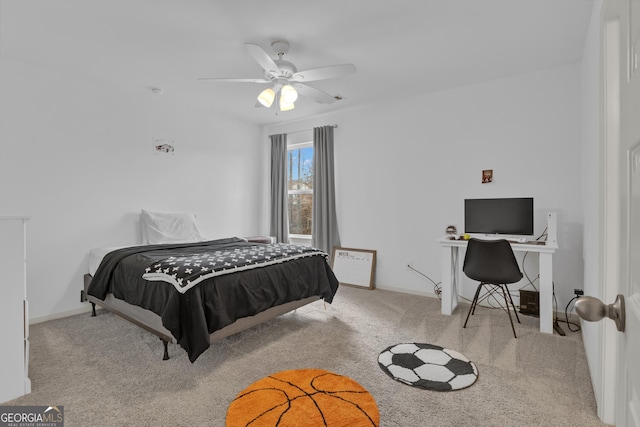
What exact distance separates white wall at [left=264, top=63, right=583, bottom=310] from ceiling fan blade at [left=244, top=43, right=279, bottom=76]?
2092mm

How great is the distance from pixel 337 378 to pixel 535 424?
1.08m

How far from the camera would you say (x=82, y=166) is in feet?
11.4

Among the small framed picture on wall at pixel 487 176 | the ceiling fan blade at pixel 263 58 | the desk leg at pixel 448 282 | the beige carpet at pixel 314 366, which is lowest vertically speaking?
the beige carpet at pixel 314 366

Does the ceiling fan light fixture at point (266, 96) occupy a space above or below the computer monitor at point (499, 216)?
above

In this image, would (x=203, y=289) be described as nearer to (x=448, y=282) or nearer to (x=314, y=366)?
(x=314, y=366)

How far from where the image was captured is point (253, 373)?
7.14 ft

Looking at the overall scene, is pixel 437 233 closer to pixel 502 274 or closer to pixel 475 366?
pixel 502 274

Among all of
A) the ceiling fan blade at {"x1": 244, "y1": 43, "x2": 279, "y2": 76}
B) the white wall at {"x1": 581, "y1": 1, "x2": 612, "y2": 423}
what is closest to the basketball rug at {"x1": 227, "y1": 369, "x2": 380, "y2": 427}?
the white wall at {"x1": 581, "y1": 1, "x2": 612, "y2": 423}

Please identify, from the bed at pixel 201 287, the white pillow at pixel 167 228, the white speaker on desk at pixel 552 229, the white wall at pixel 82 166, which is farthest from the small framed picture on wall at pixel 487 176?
the white wall at pixel 82 166

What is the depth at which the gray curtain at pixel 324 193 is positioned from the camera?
188 inches

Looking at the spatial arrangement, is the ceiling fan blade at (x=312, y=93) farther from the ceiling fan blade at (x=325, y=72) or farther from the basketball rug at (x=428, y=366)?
the basketball rug at (x=428, y=366)

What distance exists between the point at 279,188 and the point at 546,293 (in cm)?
381

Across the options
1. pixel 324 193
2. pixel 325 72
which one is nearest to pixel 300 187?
pixel 324 193

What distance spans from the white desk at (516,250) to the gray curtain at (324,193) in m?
1.77
